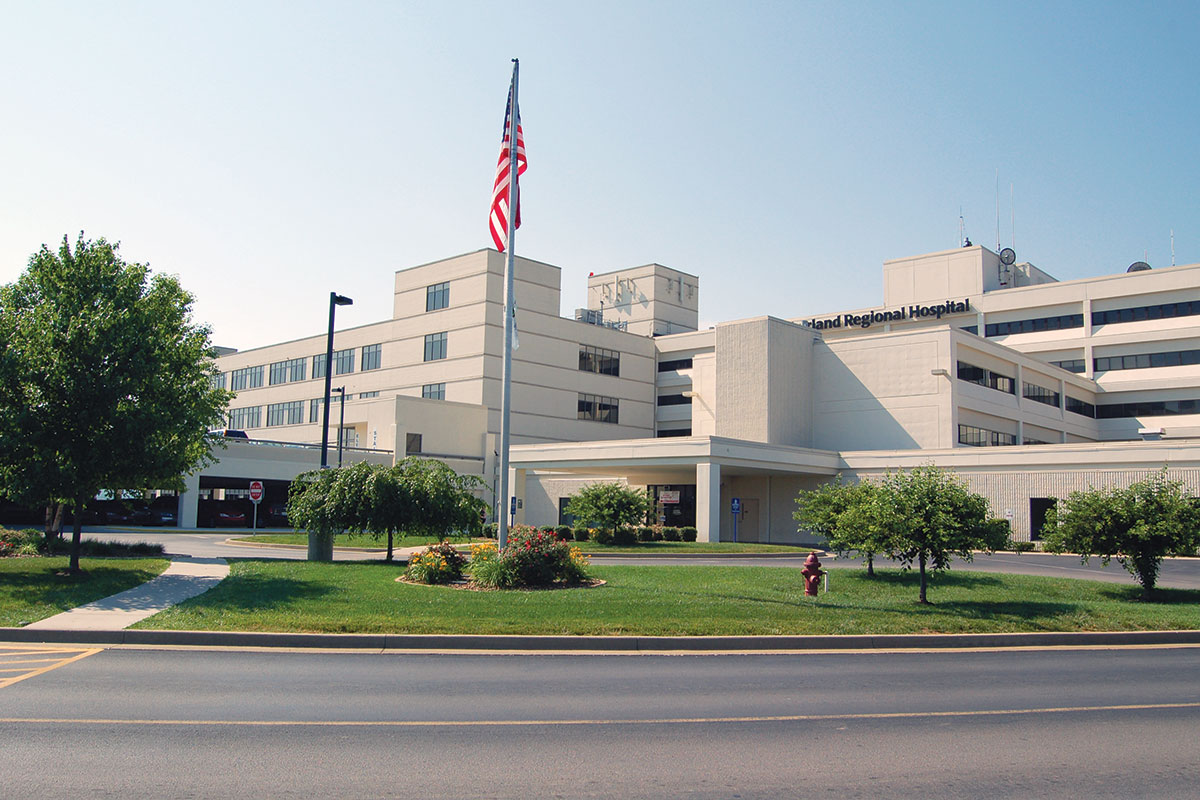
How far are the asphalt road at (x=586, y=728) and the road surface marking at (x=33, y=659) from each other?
227 millimetres

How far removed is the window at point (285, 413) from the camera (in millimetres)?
73875

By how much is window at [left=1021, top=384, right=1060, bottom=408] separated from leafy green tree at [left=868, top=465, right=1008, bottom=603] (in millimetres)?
41293

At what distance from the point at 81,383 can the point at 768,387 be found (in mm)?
37824

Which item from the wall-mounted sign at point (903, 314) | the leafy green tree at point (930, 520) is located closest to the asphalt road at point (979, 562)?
the leafy green tree at point (930, 520)

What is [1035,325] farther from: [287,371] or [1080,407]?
[287,371]

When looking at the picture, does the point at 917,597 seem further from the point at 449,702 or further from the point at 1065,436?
the point at 1065,436

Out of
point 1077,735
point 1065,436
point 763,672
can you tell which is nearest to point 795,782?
point 1077,735

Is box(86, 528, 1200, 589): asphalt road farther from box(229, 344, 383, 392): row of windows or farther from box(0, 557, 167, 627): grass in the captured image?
box(229, 344, 383, 392): row of windows

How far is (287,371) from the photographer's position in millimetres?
76062

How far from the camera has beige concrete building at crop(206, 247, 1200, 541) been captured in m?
44.0

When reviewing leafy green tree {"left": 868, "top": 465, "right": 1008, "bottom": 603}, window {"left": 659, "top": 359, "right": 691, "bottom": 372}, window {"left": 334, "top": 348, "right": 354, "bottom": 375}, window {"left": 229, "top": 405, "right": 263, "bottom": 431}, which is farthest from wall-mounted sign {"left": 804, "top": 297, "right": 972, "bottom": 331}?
leafy green tree {"left": 868, "top": 465, "right": 1008, "bottom": 603}

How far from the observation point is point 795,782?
6.64 m

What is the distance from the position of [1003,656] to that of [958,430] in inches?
1469

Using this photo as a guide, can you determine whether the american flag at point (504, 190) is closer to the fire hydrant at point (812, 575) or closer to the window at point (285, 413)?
the fire hydrant at point (812, 575)
